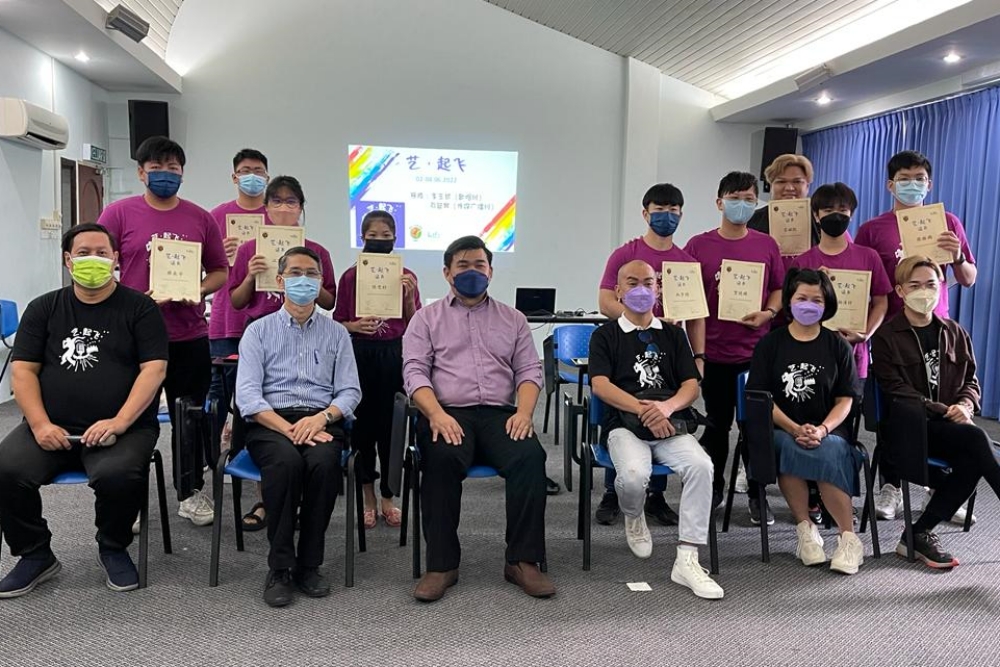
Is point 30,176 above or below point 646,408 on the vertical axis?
above

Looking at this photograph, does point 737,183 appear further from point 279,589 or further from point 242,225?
point 279,589

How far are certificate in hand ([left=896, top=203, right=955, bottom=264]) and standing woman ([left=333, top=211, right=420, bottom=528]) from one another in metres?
2.37

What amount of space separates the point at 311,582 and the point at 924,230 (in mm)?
3097

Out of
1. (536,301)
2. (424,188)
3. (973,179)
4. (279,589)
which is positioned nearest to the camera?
(279,589)

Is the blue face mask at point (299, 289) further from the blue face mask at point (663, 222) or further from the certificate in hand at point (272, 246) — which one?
the blue face mask at point (663, 222)

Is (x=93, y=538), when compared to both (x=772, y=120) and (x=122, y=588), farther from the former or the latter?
(x=772, y=120)

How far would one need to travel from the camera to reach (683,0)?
641cm

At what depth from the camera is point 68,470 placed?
263 centimetres

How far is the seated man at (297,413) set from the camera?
8.53 feet

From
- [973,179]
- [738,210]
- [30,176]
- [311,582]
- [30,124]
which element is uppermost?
[30,124]

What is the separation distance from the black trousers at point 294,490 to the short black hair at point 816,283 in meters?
2.01

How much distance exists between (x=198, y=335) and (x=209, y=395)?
297mm

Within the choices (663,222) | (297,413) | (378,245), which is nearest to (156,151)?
(378,245)

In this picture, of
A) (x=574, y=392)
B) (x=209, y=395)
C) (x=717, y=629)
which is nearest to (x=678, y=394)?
(x=717, y=629)
